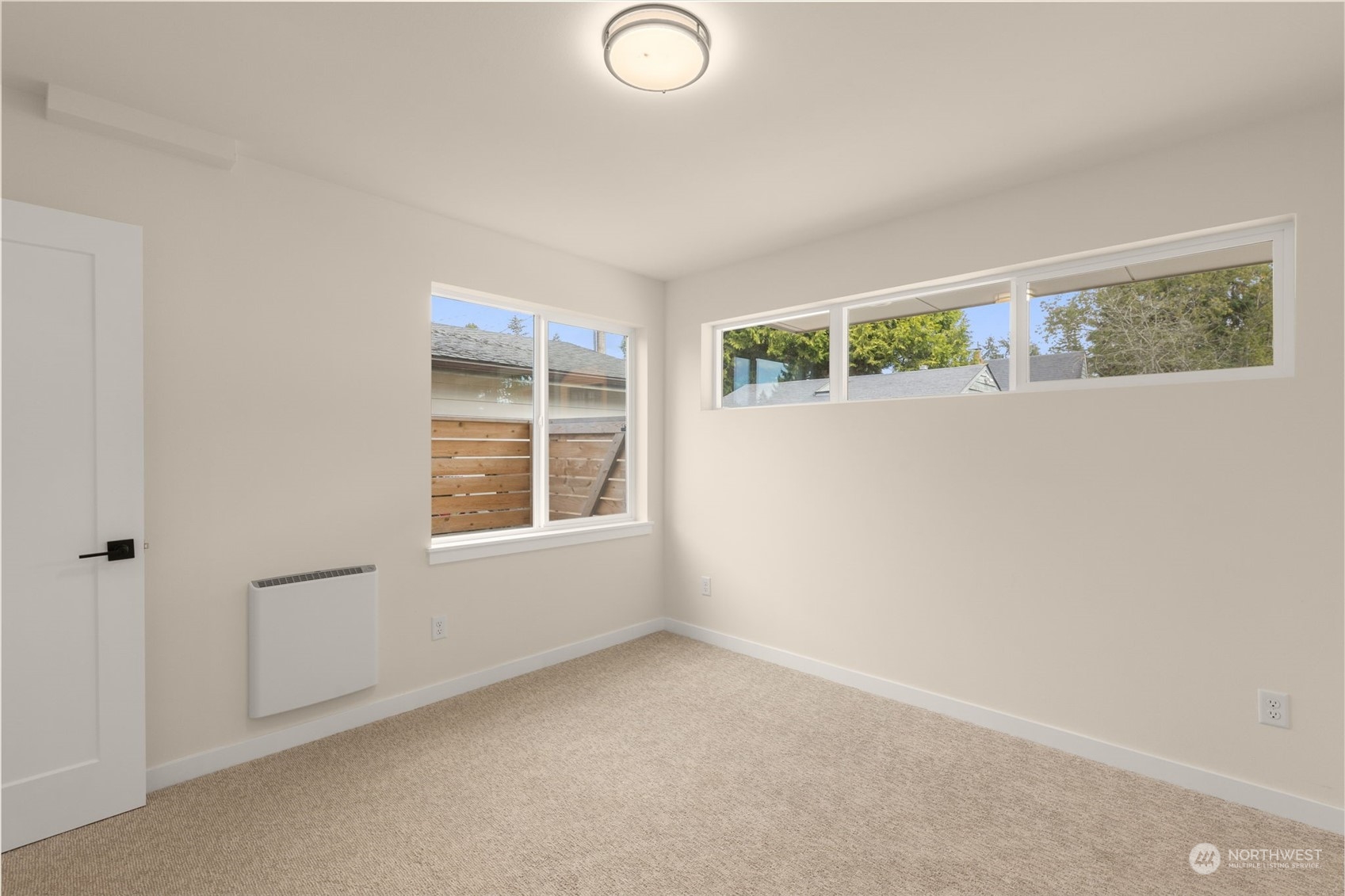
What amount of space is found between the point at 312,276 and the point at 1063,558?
11.7 ft

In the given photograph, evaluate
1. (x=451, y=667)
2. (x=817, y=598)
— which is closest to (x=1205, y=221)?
(x=817, y=598)

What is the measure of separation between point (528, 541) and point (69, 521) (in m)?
1.98

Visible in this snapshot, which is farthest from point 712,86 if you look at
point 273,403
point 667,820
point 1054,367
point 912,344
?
point 667,820

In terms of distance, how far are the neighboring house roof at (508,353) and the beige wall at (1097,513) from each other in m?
1.09

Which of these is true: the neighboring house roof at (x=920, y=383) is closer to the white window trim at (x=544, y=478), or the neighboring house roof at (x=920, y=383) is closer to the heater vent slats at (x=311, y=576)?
the white window trim at (x=544, y=478)

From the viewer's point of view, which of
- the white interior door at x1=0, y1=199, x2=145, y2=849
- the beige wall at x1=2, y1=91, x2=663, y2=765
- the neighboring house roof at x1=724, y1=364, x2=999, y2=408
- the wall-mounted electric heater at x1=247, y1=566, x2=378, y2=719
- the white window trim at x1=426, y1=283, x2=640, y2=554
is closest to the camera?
the white interior door at x1=0, y1=199, x2=145, y2=849

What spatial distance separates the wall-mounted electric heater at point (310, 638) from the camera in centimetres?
267

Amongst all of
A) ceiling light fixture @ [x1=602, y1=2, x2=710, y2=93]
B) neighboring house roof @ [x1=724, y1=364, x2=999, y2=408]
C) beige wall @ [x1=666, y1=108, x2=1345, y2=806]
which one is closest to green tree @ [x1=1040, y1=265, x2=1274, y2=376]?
beige wall @ [x1=666, y1=108, x2=1345, y2=806]

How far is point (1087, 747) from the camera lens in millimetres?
2715

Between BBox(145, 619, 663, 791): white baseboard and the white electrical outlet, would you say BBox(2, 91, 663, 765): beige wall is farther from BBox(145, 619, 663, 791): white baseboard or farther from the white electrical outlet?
the white electrical outlet

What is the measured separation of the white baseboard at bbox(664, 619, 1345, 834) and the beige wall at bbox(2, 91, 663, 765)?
173cm

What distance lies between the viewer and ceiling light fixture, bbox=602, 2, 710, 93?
5.83 feet

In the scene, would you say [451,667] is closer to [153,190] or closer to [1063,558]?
[153,190]

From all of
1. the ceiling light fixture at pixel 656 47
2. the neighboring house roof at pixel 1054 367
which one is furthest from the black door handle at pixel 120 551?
the neighboring house roof at pixel 1054 367
